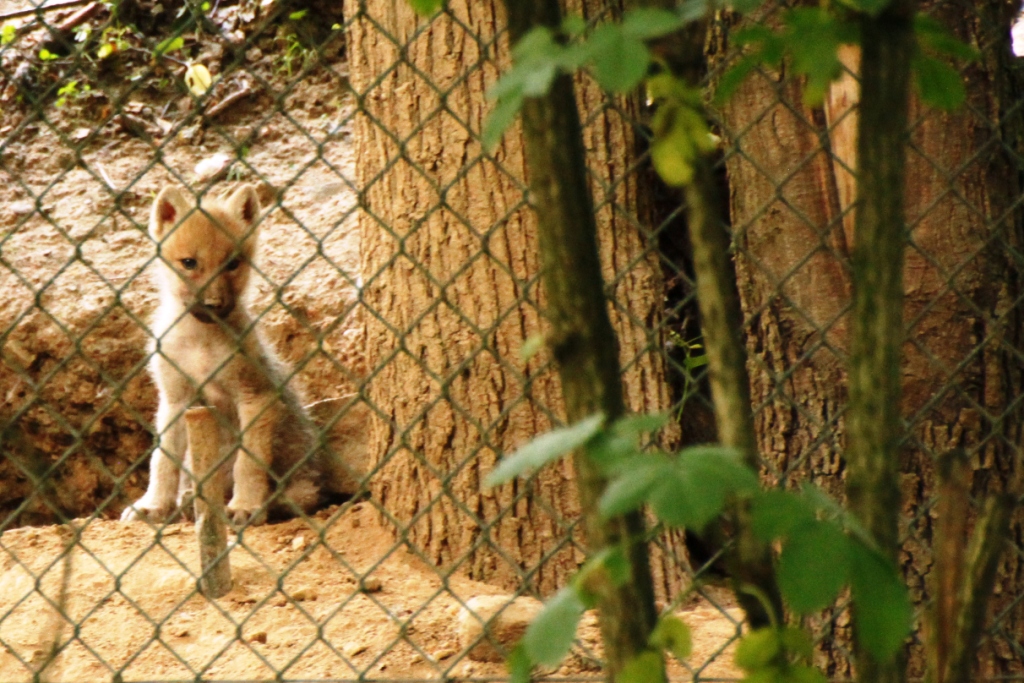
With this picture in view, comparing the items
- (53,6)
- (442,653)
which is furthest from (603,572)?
(53,6)

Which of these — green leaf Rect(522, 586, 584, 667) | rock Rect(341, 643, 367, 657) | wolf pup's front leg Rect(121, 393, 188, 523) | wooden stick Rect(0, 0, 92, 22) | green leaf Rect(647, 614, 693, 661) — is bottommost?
rock Rect(341, 643, 367, 657)

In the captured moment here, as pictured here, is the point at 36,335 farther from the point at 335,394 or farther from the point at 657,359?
the point at 657,359

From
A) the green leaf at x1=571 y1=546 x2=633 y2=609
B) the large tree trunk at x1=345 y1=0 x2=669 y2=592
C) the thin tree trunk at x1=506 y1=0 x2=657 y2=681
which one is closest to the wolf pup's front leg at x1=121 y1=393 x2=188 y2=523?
the large tree trunk at x1=345 y1=0 x2=669 y2=592

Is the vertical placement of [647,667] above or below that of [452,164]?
below

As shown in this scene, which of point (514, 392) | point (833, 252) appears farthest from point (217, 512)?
point (833, 252)

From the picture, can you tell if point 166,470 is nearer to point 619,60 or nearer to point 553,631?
point 553,631

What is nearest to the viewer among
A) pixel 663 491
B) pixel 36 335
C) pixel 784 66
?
pixel 663 491

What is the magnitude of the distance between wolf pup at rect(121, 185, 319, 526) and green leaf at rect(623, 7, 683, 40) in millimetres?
3962

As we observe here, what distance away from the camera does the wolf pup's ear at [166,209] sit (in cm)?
508

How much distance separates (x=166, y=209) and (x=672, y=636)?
14.0 feet

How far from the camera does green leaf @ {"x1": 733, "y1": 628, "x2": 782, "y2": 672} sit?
145cm

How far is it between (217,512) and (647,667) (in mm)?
2248

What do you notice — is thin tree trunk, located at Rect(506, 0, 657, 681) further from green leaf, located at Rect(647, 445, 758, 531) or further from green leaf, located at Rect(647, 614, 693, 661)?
green leaf, located at Rect(647, 445, 758, 531)

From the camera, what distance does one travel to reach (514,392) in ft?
12.4
